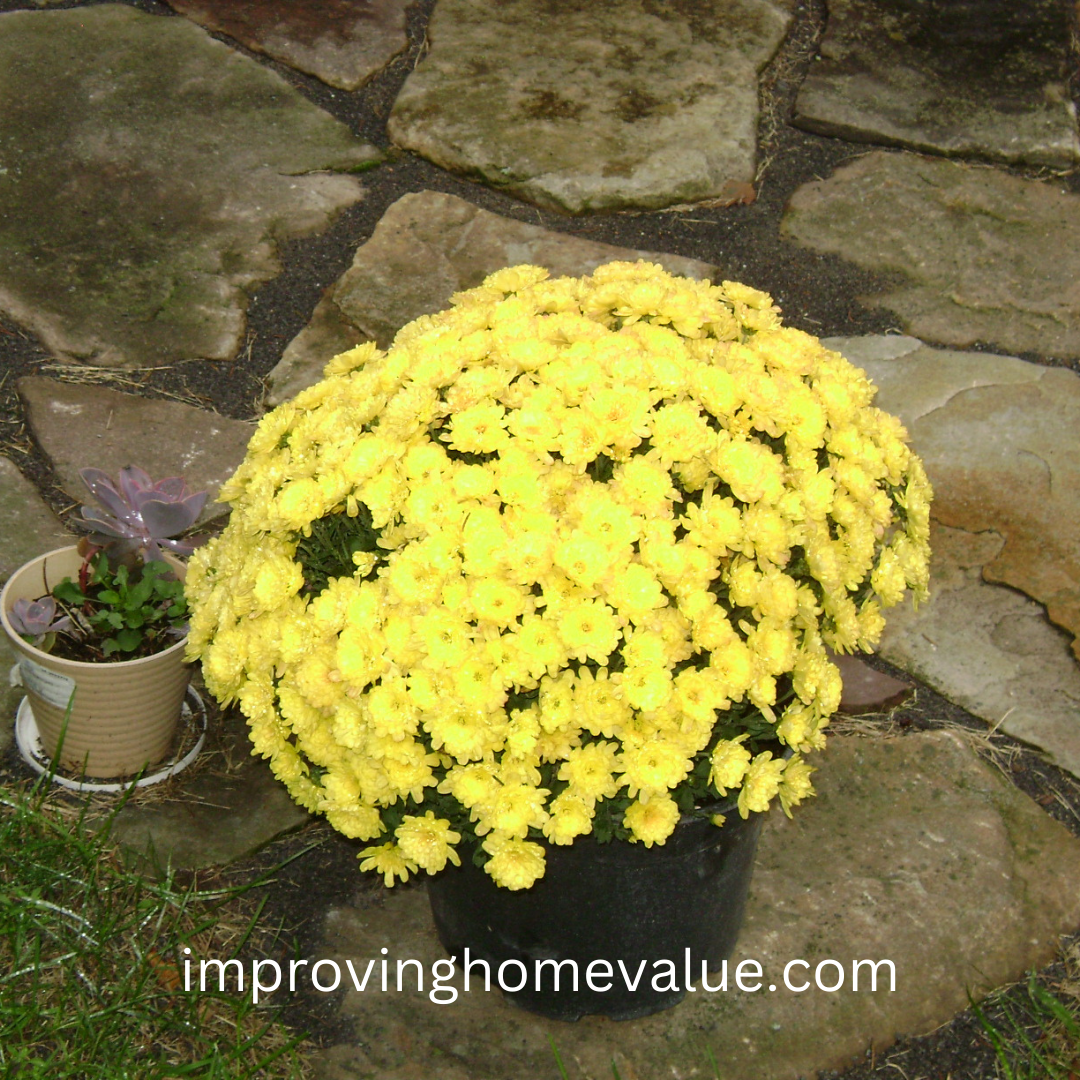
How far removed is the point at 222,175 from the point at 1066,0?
8.12 feet

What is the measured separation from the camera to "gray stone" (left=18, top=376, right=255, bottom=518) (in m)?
2.68

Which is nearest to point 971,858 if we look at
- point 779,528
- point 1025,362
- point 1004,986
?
point 1004,986

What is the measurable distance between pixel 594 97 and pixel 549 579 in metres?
2.35

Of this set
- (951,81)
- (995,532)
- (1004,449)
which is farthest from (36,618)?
→ (951,81)

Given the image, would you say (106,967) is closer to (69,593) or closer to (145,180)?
(69,593)

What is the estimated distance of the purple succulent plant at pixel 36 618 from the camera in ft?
6.98

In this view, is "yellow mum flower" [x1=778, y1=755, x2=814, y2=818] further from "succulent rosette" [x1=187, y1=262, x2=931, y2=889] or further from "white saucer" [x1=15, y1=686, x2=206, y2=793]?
"white saucer" [x1=15, y1=686, x2=206, y2=793]

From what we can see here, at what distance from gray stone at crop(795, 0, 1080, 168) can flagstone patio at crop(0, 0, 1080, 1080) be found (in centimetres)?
1

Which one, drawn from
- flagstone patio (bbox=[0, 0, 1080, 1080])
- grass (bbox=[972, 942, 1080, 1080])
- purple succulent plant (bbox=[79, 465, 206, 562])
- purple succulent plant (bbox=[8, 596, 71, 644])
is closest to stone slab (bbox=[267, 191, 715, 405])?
flagstone patio (bbox=[0, 0, 1080, 1080])

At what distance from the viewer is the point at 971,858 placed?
231 cm

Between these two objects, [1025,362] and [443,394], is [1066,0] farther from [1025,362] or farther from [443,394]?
[443,394]

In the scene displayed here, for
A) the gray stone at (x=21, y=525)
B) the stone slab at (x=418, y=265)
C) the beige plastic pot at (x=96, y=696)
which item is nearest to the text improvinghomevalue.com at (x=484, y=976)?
the beige plastic pot at (x=96, y=696)

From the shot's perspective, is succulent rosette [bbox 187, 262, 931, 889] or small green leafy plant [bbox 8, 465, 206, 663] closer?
succulent rosette [bbox 187, 262, 931, 889]

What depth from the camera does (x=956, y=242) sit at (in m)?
3.28
